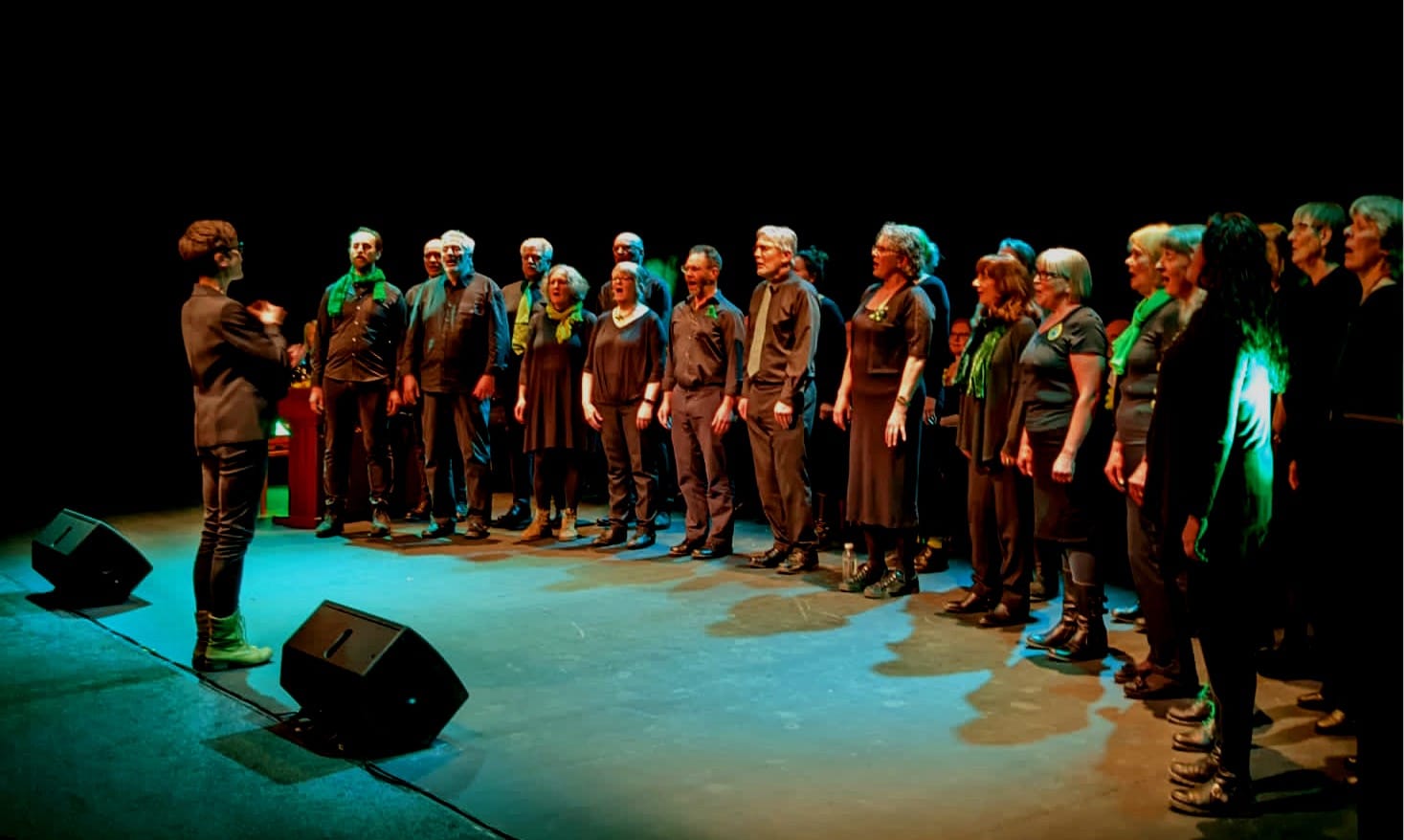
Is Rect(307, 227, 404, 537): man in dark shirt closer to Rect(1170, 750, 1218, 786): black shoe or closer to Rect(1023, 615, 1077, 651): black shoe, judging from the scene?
Rect(1023, 615, 1077, 651): black shoe

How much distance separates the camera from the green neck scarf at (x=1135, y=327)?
3.97 meters

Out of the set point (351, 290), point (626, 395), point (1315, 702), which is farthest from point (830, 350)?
point (1315, 702)

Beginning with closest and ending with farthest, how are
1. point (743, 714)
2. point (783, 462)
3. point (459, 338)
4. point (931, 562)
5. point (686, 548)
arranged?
point (743, 714), point (783, 462), point (931, 562), point (686, 548), point (459, 338)

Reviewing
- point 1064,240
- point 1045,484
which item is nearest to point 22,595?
point 1045,484

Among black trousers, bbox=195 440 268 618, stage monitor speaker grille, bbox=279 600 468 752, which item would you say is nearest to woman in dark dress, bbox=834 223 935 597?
stage monitor speaker grille, bbox=279 600 468 752

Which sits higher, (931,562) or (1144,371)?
(1144,371)

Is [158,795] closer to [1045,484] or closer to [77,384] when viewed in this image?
[1045,484]

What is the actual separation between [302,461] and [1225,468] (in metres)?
5.93

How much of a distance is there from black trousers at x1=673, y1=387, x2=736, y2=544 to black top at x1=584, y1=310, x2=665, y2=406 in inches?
9.8

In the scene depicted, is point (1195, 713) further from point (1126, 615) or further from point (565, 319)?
point (565, 319)

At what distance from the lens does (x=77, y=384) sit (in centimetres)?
1305

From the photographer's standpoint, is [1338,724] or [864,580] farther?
[864,580]

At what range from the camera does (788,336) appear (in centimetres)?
602

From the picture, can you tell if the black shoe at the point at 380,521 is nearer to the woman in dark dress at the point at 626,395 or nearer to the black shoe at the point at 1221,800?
the woman in dark dress at the point at 626,395
